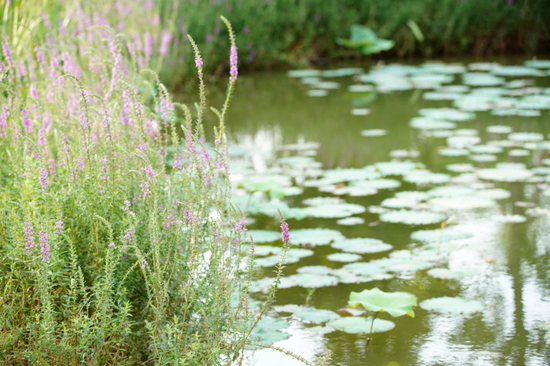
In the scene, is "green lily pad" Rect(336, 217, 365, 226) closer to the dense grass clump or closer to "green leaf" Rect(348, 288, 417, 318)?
"green leaf" Rect(348, 288, 417, 318)

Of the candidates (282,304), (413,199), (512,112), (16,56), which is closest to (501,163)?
(413,199)

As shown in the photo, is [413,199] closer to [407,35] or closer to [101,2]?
[101,2]

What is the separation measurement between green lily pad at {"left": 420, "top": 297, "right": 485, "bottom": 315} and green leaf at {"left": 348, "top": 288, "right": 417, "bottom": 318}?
4.8 inches

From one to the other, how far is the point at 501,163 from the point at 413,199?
1.00 metres

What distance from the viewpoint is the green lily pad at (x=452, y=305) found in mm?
2811

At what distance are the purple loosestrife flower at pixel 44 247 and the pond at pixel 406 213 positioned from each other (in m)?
0.87

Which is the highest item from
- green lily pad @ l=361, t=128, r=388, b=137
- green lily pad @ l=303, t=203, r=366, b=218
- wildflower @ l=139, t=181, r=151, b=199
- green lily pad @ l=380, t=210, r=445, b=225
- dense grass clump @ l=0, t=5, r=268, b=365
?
wildflower @ l=139, t=181, r=151, b=199

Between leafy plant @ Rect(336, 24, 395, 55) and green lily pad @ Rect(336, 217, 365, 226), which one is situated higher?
leafy plant @ Rect(336, 24, 395, 55)

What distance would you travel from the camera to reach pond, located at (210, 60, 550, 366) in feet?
8.72

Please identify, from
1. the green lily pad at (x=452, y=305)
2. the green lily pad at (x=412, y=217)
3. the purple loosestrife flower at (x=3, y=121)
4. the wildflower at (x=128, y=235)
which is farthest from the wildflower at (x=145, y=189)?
the green lily pad at (x=412, y=217)

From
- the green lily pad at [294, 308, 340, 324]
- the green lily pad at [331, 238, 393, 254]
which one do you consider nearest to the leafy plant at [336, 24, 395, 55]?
the green lily pad at [331, 238, 393, 254]

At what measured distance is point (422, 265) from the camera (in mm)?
3264

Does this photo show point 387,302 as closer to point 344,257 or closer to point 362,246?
point 344,257

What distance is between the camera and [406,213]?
12.8 ft
